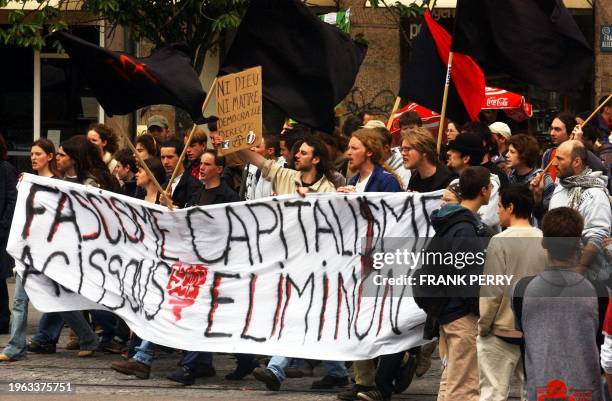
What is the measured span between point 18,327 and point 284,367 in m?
2.21

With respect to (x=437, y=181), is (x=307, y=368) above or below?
below

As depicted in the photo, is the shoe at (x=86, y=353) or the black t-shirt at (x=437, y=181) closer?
the black t-shirt at (x=437, y=181)

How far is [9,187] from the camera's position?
1171 centimetres

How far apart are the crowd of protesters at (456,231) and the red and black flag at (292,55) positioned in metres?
0.38

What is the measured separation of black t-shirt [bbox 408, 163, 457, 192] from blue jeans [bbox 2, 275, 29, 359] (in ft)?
10.3

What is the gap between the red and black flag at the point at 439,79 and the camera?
11.0 metres

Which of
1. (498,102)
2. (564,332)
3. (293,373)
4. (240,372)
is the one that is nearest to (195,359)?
(240,372)

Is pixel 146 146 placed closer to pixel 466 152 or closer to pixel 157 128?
pixel 157 128

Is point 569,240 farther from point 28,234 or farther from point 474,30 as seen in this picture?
point 28,234

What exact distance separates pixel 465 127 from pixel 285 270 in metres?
2.46

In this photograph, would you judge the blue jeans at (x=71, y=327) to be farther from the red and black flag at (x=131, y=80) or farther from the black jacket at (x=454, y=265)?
the black jacket at (x=454, y=265)

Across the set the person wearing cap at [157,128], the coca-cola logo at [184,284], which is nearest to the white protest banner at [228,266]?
the coca-cola logo at [184,284]

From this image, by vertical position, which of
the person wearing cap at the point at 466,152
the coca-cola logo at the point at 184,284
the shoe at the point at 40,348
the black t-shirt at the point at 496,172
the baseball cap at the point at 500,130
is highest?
the baseball cap at the point at 500,130

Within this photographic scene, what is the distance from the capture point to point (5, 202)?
11719 mm
